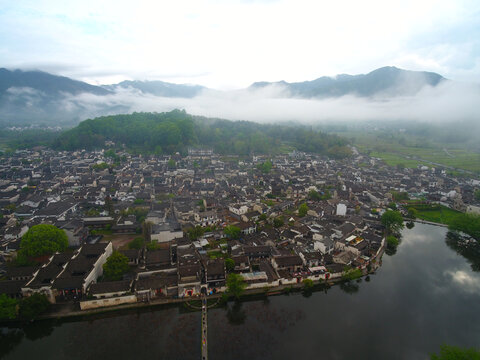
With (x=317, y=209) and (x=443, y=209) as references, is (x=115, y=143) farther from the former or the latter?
(x=443, y=209)

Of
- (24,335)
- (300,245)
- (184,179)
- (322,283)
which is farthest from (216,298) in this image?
(184,179)

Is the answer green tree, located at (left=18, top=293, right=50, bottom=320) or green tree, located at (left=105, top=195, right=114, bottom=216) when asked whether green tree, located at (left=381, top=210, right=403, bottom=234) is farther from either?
green tree, located at (left=18, top=293, right=50, bottom=320)

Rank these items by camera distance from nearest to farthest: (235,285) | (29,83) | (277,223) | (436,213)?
(235,285), (277,223), (436,213), (29,83)

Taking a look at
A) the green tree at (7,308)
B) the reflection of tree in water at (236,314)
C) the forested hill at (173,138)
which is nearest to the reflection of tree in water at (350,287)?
the reflection of tree in water at (236,314)

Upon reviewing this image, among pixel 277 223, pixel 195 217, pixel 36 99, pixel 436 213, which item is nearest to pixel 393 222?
pixel 436 213

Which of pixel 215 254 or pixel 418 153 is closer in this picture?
pixel 215 254

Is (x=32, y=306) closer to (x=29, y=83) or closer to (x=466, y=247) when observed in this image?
(x=466, y=247)
